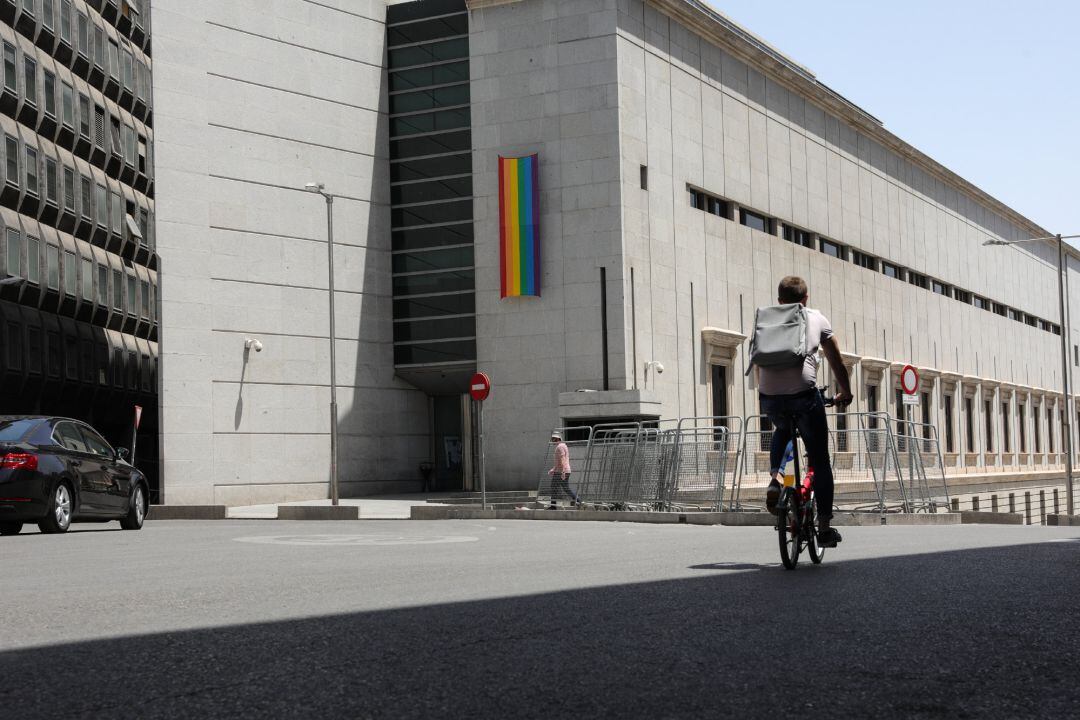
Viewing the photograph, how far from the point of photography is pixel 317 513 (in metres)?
30.5

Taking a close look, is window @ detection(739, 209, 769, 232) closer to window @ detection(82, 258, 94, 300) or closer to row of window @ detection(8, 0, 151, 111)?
window @ detection(82, 258, 94, 300)

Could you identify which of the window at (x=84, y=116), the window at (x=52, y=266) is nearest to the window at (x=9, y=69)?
the window at (x=52, y=266)

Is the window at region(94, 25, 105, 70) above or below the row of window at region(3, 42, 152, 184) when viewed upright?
above

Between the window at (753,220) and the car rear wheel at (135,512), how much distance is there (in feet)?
105

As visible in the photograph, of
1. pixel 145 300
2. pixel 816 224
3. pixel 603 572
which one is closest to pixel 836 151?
pixel 816 224

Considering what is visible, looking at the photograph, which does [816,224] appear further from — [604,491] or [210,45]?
[604,491]

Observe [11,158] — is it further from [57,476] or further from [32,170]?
[57,476]

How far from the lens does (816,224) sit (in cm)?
5447

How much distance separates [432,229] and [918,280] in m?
30.4

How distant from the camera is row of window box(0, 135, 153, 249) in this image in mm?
47750

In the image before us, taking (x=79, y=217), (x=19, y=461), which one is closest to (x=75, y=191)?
(x=79, y=217)

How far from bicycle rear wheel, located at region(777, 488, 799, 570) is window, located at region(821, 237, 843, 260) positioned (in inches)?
1853

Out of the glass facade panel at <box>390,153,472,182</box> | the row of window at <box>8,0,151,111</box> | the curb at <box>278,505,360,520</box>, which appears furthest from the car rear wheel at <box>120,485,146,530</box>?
the row of window at <box>8,0,151,111</box>

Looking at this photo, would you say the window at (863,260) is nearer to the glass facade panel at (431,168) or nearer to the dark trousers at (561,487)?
the glass facade panel at (431,168)
